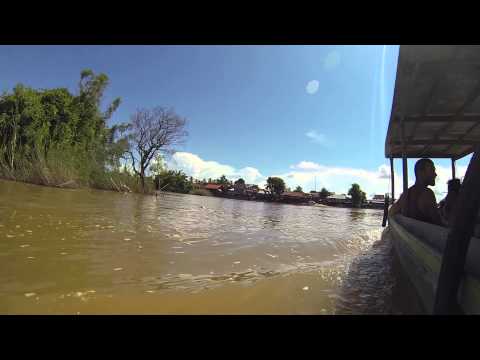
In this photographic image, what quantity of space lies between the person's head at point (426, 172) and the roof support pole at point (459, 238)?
279cm

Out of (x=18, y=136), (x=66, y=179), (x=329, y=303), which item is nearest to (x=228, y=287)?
(x=329, y=303)

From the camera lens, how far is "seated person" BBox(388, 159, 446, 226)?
294 centimetres

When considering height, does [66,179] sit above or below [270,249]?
above

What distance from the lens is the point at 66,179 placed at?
1353cm

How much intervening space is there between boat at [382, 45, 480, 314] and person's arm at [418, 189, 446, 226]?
29 cm

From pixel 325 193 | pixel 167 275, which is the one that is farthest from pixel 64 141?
pixel 325 193

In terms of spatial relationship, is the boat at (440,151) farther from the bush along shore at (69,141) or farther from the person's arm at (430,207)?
the bush along shore at (69,141)

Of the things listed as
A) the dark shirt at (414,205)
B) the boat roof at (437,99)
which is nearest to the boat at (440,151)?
the boat roof at (437,99)

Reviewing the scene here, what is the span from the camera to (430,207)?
9.67 feet

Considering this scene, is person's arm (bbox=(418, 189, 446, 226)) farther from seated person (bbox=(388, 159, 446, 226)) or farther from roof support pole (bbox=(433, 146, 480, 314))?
roof support pole (bbox=(433, 146, 480, 314))

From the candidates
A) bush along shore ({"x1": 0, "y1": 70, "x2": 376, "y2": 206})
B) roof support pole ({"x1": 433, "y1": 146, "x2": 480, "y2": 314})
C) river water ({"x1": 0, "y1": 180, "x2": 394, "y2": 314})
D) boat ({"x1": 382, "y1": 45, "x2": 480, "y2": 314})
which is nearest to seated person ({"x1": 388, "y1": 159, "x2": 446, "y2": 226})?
boat ({"x1": 382, "y1": 45, "x2": 480, "y2": 314})
